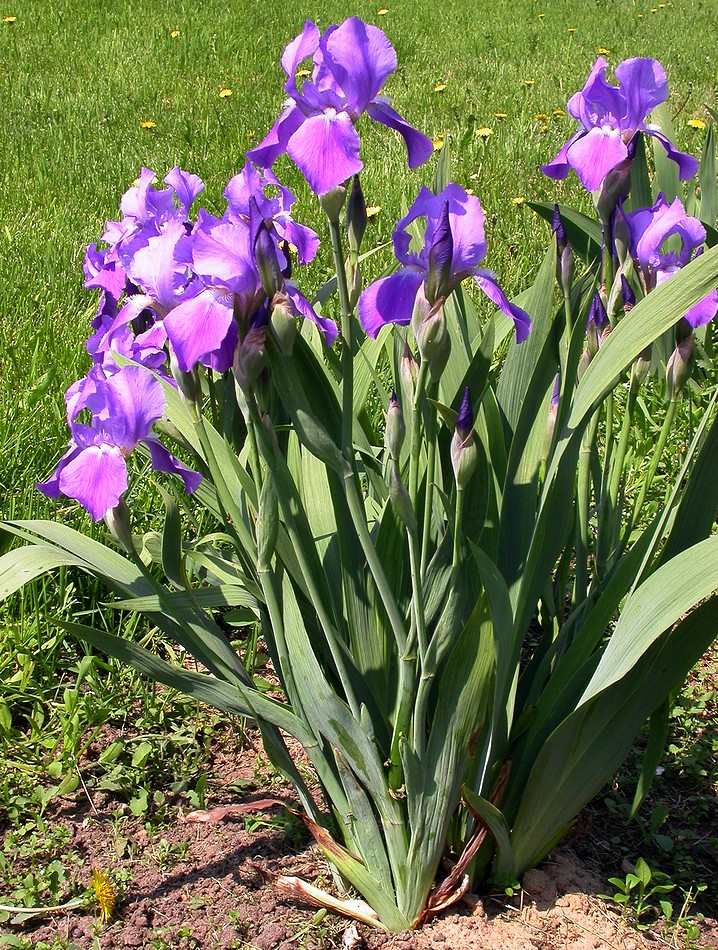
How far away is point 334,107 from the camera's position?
1030mm

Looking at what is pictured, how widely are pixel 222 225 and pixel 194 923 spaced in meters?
1.06

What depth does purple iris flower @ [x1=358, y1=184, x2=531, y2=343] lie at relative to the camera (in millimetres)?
1032

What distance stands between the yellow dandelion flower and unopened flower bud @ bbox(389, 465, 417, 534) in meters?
0.78

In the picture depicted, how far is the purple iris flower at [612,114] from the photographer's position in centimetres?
127

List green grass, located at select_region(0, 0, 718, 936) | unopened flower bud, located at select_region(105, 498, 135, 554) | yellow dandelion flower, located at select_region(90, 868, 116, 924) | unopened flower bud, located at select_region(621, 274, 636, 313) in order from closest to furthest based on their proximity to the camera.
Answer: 1. unopened flower bud, located at select_region(105, 498, 135, 554)
2. unopened flower bud, located at select_region(621, 274, 636, 313)
3. yellow dandelion flower, located at select_region(90, 868, 116, 924)
4. green grass, located at select_region(0, 0, 718, 936)

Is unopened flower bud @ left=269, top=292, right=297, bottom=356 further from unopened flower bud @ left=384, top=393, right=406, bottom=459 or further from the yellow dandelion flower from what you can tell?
the yellow dandelion flower

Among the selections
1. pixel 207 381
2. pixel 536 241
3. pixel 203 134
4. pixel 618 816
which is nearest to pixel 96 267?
pixel 207 381

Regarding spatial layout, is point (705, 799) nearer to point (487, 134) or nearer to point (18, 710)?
point (18, 710)

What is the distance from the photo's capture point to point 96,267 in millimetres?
1452

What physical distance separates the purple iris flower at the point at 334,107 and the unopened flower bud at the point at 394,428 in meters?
0.26

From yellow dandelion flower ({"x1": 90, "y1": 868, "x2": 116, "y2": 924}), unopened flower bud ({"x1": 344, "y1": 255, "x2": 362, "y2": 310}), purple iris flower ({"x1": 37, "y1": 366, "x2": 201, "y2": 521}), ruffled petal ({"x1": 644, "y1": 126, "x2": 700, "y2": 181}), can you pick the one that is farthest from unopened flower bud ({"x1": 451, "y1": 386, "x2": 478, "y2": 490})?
yellow dandelion flower ({"x1": 90, "y1": 868, "x2": 116, "y2": 924})

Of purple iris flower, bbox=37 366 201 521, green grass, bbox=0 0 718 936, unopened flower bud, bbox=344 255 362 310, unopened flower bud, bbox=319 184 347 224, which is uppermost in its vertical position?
green grass, bbox=0 0 718 936

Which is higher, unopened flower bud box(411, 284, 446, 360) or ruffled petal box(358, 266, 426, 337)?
ruffled petal box(358, 266, 426, 337)


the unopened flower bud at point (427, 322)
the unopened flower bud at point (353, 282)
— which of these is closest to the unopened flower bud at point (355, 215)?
the unopened flower bud at point (353, 282)
